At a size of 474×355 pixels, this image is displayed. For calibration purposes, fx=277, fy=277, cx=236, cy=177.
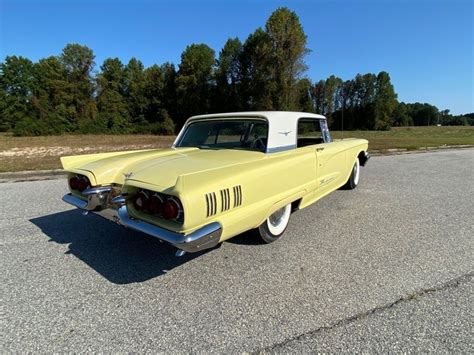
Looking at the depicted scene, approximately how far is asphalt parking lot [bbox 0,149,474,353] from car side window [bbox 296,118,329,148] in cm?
125

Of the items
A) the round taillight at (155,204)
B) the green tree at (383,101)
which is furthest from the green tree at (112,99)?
the green tree at (383,101)

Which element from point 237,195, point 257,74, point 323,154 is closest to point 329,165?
point 323,154

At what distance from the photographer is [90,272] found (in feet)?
8.69

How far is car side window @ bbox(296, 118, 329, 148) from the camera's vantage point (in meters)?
3.93

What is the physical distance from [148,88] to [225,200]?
38944mm

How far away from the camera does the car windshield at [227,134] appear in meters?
3.46

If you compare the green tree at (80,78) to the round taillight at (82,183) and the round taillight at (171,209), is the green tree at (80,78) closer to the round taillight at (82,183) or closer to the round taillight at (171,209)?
the round taillight at (82,183)

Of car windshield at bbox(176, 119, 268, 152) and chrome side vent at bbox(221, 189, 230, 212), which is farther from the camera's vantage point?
car windshield at bbox(176, 119, 268, 152)

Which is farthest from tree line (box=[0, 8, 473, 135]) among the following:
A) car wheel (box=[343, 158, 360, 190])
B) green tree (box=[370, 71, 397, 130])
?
green tree (box=[370, 71, 397, 130])

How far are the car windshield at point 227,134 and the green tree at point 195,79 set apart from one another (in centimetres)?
3121

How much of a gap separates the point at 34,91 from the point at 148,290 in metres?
49.0

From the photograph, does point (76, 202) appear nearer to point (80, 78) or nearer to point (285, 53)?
point (285, 53)

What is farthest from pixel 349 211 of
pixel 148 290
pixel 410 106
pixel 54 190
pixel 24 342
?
pixel 410 106

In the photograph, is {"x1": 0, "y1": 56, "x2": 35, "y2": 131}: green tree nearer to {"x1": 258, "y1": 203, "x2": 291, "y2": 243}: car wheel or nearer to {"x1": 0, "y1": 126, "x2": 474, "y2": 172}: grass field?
{"x1": 0, "y1": 126, "x2": 474, "y2": 172}: grass field
